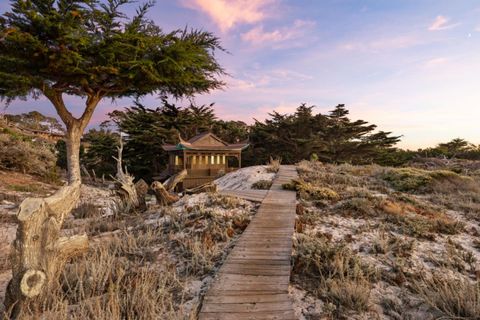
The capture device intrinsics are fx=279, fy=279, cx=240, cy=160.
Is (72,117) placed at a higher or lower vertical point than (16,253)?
higher

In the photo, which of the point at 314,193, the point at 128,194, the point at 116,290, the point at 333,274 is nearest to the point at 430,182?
the point at 314,193

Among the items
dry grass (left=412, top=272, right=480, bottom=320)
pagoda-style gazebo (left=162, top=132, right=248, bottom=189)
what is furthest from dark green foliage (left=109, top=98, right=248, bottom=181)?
dry grass (left=412, top=272, right=480, bottom=320)

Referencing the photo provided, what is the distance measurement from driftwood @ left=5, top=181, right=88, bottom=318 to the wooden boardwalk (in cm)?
202

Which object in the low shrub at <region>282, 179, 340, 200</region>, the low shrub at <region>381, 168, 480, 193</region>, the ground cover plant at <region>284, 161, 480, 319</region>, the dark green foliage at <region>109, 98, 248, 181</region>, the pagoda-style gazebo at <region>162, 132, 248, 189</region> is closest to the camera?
the ground cover plant at <region>284, 161, 480, 319</region>

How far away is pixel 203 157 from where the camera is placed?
29203mm

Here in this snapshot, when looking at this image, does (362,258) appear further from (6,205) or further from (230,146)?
(230,146)

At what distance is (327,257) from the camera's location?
4.82 meters

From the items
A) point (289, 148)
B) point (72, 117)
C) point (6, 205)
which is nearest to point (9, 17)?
point (72, 117)

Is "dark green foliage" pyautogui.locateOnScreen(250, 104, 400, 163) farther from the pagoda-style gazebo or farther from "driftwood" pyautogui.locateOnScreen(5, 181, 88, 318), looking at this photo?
"driftwood" pyautogui.locateOnScreen(5, 181, 88, 318)

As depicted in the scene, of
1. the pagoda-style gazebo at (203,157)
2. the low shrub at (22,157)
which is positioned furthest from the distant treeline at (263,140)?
the low shrub at (22,157)

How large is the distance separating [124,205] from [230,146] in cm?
1946

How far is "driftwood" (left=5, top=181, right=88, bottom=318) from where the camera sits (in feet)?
10.7

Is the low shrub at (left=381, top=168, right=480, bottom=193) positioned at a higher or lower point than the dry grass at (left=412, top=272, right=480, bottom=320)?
higher

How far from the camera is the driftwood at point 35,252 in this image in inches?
129
